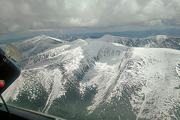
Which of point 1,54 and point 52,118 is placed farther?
point 52,118

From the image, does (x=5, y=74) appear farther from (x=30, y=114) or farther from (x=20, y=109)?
(x=20, y=109)

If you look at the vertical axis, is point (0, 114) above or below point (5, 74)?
below

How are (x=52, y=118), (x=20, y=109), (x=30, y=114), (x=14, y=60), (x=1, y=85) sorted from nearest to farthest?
(x=1, y=85), (x=14, y=60), (x=52, y=118), (x=30, y=114), (x=20, y=109)

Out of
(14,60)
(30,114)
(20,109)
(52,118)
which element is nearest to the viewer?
(14,60)

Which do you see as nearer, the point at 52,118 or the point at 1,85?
the point at 1,85

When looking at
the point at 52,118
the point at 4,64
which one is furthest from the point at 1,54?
the point at 52,118

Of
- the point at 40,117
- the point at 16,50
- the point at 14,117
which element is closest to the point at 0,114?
the point at 14,117

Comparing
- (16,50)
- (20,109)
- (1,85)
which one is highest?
(16,50)

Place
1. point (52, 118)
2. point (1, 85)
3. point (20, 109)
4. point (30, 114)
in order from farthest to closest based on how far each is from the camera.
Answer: point (20, 109)
point (30, 114)
point (52, 118)
point (1, 85)

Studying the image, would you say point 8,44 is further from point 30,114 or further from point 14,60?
point 30,114
